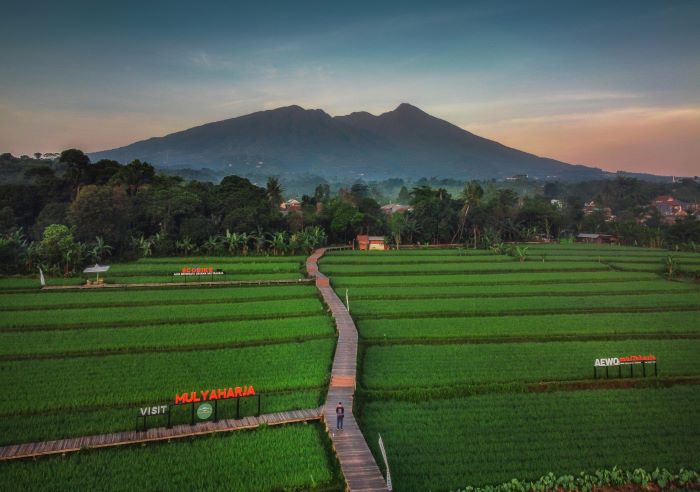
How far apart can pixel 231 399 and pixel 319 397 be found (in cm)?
303

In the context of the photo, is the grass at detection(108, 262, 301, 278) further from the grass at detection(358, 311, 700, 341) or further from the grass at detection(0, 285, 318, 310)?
the grass at detection(358, 311, 700, 341)

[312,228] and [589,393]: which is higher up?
[312,228]

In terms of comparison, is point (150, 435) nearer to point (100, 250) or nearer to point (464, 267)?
point (100, 250)

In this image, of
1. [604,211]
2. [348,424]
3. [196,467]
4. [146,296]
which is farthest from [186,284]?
[604,211]

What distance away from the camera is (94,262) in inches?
1587

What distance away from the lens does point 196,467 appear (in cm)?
1223

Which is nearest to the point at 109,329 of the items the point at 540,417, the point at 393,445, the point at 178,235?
the point at 393,445

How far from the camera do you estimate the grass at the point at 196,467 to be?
37.9 feet

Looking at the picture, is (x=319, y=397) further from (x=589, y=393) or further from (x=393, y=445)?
(x=589, y=393)

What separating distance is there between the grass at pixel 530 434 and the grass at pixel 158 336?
334 inches

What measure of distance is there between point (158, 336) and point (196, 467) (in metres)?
11.7

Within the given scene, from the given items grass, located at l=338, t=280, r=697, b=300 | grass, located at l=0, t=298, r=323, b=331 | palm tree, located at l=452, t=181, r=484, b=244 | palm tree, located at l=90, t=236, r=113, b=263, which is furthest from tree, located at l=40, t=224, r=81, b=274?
palm tree, located at l=452, t=181, r=484, b=244

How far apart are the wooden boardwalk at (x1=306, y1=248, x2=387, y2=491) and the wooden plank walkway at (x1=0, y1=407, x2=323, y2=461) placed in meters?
0.95

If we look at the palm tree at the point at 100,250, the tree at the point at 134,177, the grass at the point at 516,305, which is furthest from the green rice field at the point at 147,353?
the tree at the point at 134,177
